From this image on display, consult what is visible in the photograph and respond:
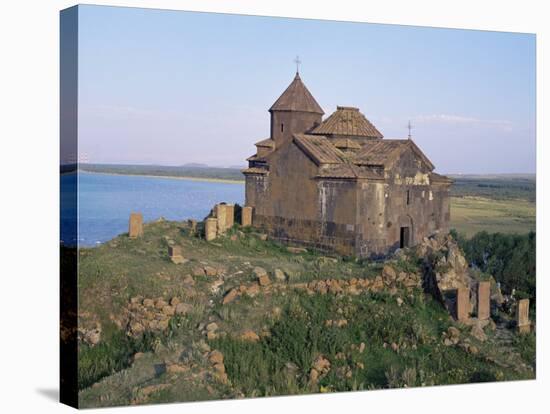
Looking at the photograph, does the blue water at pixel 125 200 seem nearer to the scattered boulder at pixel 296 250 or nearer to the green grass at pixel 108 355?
the scattered boulder at pixel 296 250

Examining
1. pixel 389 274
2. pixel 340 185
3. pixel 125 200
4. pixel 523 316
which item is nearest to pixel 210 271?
pixel 125 200

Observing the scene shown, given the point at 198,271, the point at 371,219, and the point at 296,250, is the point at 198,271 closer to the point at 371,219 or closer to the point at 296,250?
the point at 296,250

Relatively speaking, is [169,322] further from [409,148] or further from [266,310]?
[409,148]

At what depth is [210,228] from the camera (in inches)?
776

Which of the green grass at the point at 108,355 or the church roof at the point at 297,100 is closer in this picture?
the green grass at the point at 108,355

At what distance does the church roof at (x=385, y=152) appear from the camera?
779 inches

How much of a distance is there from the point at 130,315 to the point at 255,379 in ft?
7.04

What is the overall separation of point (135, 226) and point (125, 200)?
66 centimetres

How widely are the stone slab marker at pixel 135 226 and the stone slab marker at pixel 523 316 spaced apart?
6.82m

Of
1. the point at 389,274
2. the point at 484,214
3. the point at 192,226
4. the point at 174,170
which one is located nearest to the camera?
the point at 174,170

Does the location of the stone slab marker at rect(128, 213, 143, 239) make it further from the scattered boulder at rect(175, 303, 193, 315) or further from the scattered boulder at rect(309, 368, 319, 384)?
the scattered boulder at rect(309, 368, 319, 384)

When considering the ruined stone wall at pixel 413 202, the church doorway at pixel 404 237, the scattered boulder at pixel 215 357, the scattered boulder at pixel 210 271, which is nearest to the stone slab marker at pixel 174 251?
the scattered boulder at pixel 210 271

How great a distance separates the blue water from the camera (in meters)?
16.1

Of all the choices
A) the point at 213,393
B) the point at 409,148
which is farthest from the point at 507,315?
the point at 213,393
